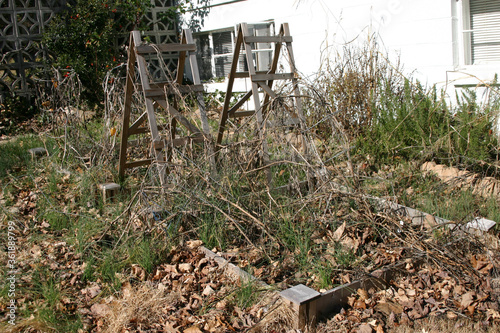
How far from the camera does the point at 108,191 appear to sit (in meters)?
4.96

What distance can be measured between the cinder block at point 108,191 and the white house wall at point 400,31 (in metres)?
2.84

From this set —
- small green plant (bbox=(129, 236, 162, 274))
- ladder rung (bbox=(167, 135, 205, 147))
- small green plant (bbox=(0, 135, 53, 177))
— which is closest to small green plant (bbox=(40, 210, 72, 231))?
small green plant (bbox=(129, 236, 162, 274))

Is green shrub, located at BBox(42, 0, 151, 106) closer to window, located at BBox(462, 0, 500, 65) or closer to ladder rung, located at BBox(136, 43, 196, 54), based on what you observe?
ladder rung, located at BBox(136, 43, 196, 54)

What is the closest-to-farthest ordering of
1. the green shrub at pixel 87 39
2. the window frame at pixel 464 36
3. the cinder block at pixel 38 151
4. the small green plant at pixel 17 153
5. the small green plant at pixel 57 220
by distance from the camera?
the small green plant at pixel 57 220 < the small green plant at pixel 17 153 < the window frame at pixel 464 36 < the cinder block at pixel 38 151 < the green shrub at pixel 87 39

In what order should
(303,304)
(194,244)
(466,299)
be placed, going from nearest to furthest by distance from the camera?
(303,304)
(466,299)
(194,244)

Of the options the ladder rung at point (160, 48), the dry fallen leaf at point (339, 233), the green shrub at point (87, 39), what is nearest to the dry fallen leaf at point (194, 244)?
the dry fallen leaf at point (339, 233)

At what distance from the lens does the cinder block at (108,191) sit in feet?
16.3

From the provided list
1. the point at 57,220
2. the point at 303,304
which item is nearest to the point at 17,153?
the point at 57,220

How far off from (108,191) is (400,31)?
185 inches

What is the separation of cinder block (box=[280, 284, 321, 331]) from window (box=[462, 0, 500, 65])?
481 centimetres

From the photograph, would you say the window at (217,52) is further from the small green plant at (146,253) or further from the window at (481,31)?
the small green plant at (146,253)

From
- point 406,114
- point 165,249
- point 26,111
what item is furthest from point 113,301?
point 26,111

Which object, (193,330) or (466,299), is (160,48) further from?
(466,299)

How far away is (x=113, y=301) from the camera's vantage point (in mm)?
3225
